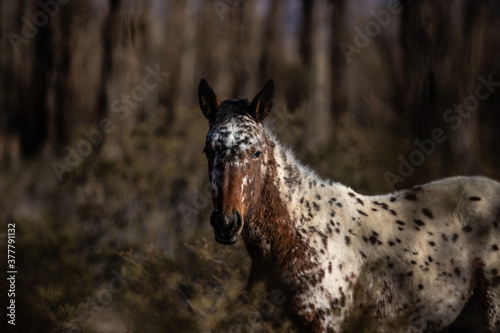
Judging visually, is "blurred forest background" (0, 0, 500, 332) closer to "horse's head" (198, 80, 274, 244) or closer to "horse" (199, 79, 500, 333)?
"horse" (199, 79, 500, 333)

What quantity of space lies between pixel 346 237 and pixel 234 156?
3.61 feet

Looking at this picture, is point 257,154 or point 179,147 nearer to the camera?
point 257,154

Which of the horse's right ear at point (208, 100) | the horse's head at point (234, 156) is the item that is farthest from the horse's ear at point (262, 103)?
the horse's right ear at point (208, 100)

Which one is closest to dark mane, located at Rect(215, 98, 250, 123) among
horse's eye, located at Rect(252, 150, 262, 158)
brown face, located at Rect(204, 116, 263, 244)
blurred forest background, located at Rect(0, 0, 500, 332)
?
brown face, located at Rect(204, 116, 263, 244)

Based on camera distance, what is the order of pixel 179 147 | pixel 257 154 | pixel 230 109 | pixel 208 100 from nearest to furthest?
pixel 257 154 < pixel 230 109 < pixel 208 100 < pixel 179 147

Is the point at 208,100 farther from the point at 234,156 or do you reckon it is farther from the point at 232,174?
the point at 232,174

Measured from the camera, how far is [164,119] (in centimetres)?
718

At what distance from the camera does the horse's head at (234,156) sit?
9.74ft

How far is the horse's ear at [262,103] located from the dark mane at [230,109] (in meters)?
0.07

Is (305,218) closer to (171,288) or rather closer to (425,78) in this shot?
(171,288)

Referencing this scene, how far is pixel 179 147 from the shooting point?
6789 millimetres

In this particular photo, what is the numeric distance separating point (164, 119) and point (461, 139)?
472cm

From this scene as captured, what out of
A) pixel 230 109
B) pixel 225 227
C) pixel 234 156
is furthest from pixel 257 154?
pixel 225 227

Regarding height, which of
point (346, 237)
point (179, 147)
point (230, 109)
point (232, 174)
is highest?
point (179, 147)
